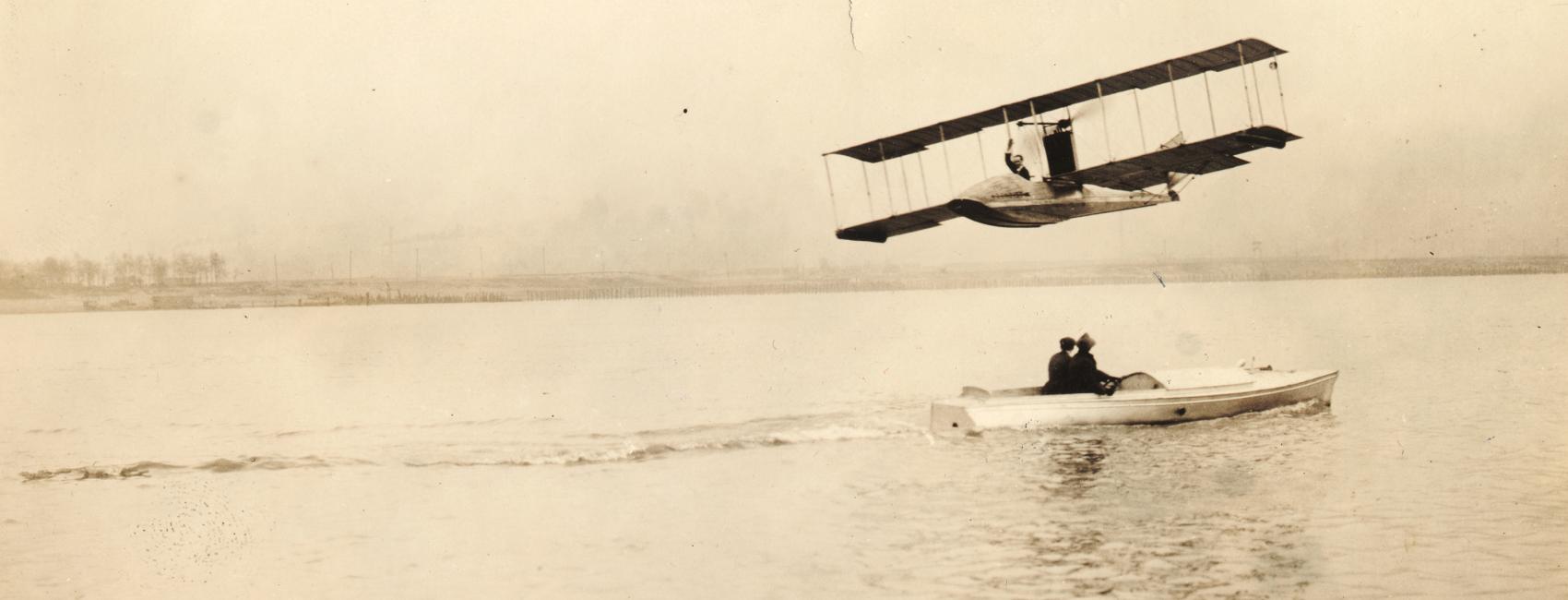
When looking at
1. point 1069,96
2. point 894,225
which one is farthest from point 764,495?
point 1069,96

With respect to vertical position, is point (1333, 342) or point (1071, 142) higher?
point (1071, 142)

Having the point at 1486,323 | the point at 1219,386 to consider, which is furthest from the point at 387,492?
the point at 1486,323

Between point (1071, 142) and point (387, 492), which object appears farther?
point (1071, 142)

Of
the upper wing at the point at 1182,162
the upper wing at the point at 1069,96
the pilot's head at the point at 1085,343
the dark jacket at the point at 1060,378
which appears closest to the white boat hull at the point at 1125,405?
the dark jacket at the point at 1060,378

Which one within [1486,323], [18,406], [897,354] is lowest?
[1486,323]

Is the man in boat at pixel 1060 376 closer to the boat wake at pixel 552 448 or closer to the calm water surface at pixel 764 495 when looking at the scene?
the calm water surface at pixel 764 495

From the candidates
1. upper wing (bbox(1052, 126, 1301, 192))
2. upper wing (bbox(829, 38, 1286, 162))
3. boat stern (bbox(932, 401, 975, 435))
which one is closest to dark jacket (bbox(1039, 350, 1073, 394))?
boat stern (bbox(932, 401, 975, 435))

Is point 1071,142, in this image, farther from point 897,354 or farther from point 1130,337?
point 1130,337
